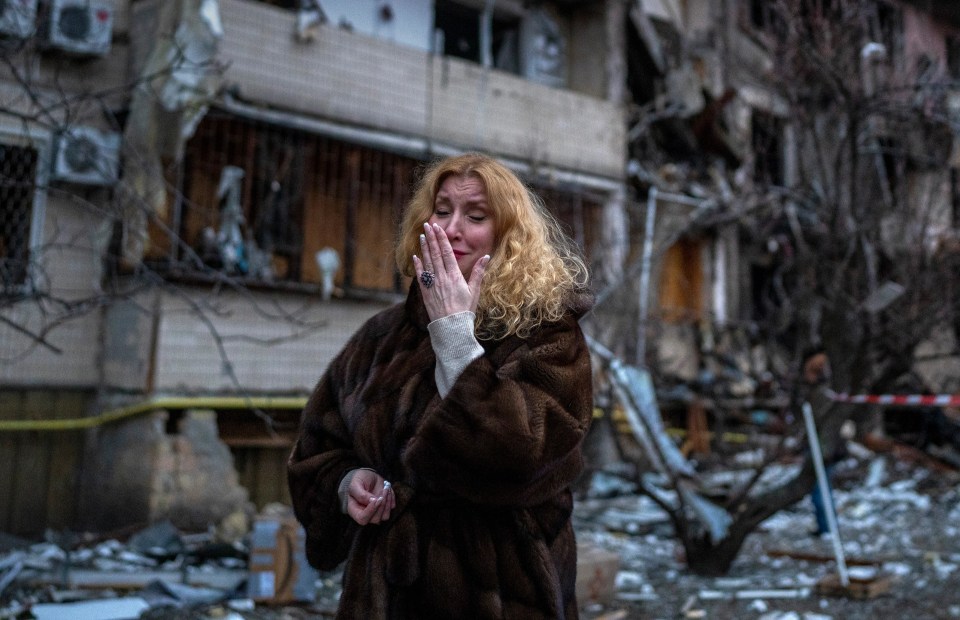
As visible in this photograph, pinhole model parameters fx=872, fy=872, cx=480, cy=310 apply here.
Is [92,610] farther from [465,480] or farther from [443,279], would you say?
[443,279]

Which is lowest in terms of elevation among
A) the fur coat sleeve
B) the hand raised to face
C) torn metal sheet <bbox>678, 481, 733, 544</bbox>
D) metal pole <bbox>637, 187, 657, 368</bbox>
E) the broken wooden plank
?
the broken wooden plank

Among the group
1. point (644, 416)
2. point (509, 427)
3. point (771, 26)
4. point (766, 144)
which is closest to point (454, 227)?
point (509, 427)

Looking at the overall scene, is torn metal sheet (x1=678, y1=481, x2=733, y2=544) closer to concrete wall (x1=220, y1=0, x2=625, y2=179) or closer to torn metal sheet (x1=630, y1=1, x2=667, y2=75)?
concrete wall (x1=220, y1=0, x2=625, y2=179)

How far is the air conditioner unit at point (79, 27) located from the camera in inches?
Result: 326

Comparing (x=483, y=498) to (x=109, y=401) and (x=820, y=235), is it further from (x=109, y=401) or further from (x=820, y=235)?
(x=109, y=401)

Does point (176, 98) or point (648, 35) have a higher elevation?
point (648, 35)

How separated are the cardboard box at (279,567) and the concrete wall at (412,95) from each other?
508cm

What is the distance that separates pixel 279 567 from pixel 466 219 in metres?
3.95

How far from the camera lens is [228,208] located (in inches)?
355

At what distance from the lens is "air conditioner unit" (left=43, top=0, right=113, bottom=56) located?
8273 mm

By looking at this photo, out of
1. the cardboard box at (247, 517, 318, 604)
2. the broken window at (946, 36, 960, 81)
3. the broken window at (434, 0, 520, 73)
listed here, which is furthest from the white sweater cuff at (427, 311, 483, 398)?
the broken window at (434, 0, 520, 73)

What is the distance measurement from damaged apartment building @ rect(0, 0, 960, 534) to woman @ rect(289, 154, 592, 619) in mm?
4012

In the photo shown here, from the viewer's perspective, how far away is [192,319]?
855 cm

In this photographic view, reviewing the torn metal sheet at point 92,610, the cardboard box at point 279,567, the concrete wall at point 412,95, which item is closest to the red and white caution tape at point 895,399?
the cardboard box at point 279,567
